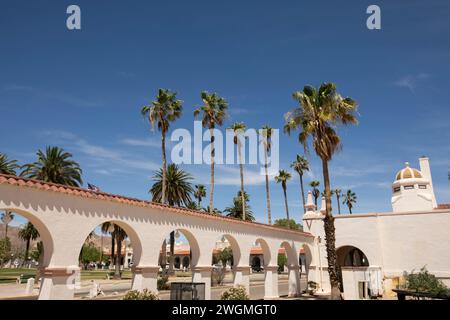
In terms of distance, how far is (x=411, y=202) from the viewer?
3697 centimetres

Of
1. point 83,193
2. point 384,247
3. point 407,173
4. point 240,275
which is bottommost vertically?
point 240,275

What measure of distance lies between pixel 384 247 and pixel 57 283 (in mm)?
26846

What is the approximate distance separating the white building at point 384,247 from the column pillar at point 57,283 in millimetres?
19709

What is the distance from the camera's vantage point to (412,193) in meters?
37.1

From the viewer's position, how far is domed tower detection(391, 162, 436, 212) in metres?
36.5

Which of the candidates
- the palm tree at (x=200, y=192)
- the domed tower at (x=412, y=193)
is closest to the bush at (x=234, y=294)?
the domed tower at (x=412, y=193)

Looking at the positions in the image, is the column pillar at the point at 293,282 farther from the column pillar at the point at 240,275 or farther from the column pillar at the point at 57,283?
the column pillar at the point at 57,283

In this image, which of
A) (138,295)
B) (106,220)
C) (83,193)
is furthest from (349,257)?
(83,193)

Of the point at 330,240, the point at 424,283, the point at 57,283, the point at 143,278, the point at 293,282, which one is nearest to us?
the point at 57,283

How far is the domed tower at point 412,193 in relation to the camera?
120ft

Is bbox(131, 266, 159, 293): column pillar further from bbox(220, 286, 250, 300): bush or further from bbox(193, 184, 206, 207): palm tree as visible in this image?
bbox(193, 184, 206, 207): palm tree

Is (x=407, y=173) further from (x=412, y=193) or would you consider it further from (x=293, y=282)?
(x=293, y=282)

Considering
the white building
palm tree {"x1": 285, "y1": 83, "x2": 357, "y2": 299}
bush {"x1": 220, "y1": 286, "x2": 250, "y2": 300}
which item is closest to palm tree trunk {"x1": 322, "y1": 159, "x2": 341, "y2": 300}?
palm tree {"x1": 285, "y1": 83, "x2": 357, "y2": 299}
